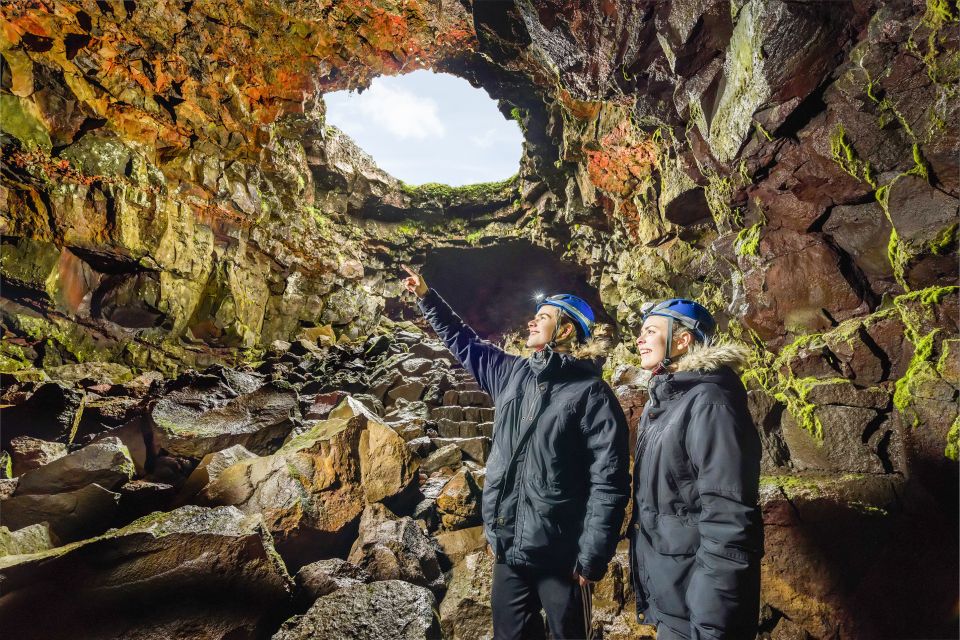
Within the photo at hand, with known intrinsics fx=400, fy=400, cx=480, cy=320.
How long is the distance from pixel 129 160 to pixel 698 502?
14.7 meters

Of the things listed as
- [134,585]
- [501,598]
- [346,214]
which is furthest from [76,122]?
[501,598]

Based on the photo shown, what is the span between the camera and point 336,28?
1448cm

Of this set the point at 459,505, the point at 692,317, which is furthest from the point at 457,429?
the point at 692,317

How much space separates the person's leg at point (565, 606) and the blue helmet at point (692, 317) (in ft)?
5.40

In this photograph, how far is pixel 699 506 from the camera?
2014 mm

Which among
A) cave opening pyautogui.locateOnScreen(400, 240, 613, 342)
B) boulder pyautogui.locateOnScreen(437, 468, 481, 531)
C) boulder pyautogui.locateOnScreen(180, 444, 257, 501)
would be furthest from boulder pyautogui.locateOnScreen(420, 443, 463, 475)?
cave opening pyautogui.locateOnScreen(400, 240, 613, 342)

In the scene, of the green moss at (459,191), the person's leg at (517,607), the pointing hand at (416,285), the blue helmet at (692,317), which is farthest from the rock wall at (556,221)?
the pointing hand at (416,285)

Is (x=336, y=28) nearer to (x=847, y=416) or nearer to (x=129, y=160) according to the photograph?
(x=129, y=160)

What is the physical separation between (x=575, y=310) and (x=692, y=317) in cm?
76

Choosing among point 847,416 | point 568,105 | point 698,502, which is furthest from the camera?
point 568,105

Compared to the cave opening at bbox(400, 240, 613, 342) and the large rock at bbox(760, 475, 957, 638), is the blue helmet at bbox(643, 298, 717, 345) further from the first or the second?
the cave opening at bbox(400, 240, 613, 342)

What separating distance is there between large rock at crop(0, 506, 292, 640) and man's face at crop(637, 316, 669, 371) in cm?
311

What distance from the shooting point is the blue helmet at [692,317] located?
2.45 m

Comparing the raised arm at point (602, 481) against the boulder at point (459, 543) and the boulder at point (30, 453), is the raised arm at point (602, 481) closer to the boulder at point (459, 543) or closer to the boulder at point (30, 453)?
the boulder at point (459, 543)
